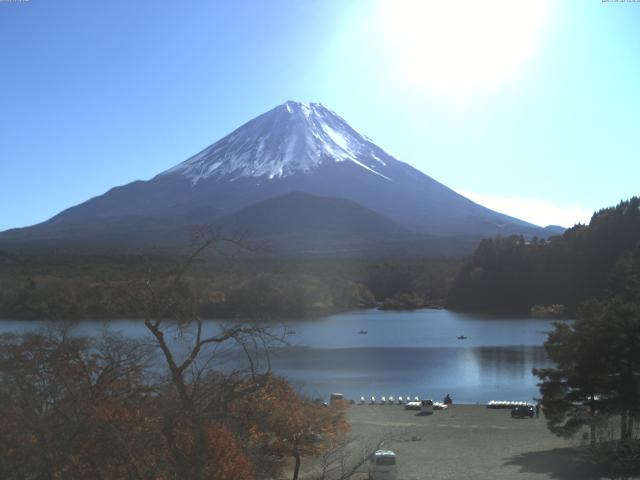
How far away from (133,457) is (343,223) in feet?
240

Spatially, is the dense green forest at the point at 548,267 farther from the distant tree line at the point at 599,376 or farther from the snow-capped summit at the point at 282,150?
the snow-capped summit at the point at 282,150

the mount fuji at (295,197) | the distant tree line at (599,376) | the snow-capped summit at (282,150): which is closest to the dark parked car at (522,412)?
the distant tree line at (599,376)

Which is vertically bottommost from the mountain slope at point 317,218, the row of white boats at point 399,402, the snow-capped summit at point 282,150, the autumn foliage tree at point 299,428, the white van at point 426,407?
the row of white boats at point 399,402

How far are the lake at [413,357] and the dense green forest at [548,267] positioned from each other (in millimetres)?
6967

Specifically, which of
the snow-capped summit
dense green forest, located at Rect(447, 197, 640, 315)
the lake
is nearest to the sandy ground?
the lake

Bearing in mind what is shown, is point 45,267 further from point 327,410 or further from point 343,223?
point 343,223

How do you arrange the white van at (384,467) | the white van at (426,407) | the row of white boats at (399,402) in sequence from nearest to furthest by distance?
the white van at (384,467)
the white van at (426,407)
the row of white boats at (399,402)

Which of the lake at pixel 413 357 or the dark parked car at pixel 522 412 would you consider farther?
the lake at pixel 413 357

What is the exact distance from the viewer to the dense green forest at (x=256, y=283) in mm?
15031

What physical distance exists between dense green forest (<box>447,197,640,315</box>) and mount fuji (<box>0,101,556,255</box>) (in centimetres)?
2254

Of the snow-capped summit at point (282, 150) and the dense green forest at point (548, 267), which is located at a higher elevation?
the snow-capped summit at point (282, 150)

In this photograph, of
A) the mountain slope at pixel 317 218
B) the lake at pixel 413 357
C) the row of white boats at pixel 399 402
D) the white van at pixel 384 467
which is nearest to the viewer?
the white van at pixel 384 467

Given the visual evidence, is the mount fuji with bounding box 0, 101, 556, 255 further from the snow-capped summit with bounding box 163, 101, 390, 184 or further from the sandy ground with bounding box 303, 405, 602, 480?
the sandy ground with bounding box 303, 405, 602, 480

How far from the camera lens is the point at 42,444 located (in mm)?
3328
